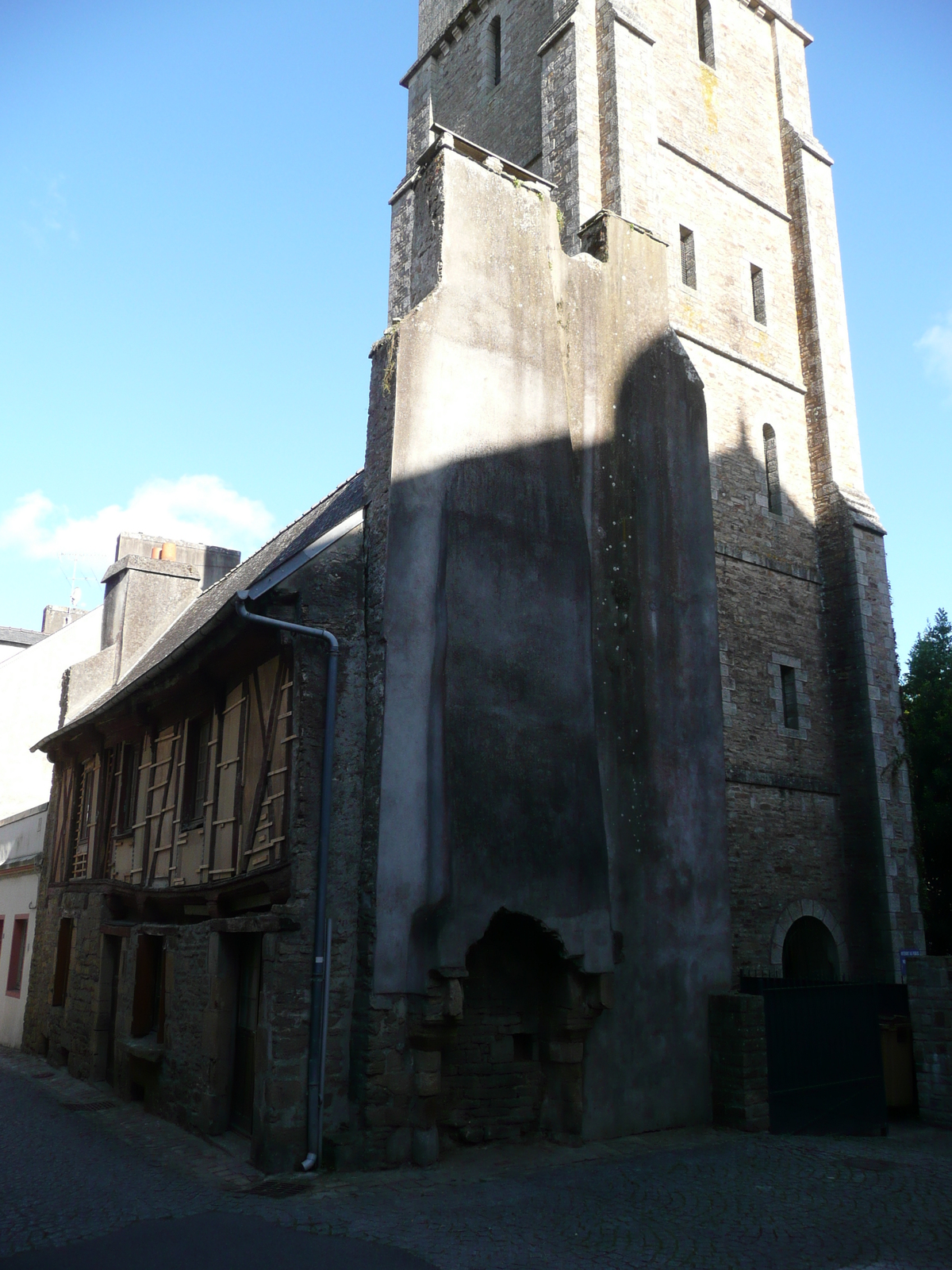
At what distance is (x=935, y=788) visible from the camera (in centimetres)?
1770

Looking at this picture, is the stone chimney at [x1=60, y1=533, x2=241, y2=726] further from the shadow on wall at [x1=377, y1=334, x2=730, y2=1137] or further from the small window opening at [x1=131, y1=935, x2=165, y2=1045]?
the shadow on wall at [x1=377, y1=334, x2=730, y2=1137]

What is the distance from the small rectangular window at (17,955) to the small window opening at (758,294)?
15.4 metres

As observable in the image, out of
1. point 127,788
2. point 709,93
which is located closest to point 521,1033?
point 127,788

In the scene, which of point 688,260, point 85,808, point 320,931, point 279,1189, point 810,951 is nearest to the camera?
point 279,1189

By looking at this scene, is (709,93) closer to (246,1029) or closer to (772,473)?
(772,473)

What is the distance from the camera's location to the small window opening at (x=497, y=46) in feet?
59.5

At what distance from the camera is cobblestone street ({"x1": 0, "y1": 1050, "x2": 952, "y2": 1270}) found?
6.35 meters

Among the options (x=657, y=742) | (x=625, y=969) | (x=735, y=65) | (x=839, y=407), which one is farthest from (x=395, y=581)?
(x=735, y=65)

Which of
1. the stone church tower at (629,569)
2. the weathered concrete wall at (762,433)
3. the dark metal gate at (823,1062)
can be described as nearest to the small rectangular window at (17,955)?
the stone church tower at (629,569)

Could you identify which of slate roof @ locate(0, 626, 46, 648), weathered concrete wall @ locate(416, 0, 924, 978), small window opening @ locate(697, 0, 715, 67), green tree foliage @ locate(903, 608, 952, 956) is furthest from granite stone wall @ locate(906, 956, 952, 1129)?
slate roof @ locate(0, 626, 46, 648)

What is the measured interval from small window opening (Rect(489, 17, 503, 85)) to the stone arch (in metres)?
14.4

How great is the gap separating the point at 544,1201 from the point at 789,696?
9.00m

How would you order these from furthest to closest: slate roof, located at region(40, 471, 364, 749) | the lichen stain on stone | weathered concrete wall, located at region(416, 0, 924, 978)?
the lichen stain on stone → weathered concrete wall, located at region(416, 0, 924, 978) → slate roof, located at region(40, 471, 364, 749)

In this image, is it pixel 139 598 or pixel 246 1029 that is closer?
pixel 246 1029
